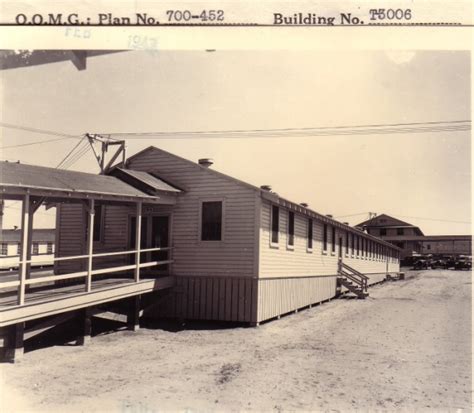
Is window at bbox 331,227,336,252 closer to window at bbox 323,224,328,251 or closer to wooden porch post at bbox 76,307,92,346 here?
window at bbox 323,224,328,251

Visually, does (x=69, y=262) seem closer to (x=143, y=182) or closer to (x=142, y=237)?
(x=142, y=237)

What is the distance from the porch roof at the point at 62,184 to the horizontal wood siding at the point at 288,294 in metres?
4.41

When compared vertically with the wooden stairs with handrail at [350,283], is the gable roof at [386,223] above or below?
above

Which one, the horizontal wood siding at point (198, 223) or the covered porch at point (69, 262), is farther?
the horizontal wood siding at point (198, 223)

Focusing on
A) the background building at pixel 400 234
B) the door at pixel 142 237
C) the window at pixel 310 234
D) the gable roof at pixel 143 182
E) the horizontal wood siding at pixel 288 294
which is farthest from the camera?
the background building at pixel 400 234

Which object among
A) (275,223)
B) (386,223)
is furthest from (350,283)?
(386,223)

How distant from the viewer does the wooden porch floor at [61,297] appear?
9039 mm

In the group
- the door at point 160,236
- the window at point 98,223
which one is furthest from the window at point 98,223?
the door at point 160,236

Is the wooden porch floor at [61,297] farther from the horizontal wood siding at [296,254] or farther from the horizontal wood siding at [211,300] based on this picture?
the horizontal wood siding at [296,254]

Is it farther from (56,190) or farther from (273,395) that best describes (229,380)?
(56,190)

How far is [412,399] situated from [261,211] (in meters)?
7.94

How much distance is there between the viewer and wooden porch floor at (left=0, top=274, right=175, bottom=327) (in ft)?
29.7

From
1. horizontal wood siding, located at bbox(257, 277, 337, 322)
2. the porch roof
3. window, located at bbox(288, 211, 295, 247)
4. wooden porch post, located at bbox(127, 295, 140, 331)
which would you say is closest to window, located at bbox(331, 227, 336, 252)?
horizontal wood siding, located at bbox(257, 277, 337, 322)

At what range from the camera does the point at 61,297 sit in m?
10.2
